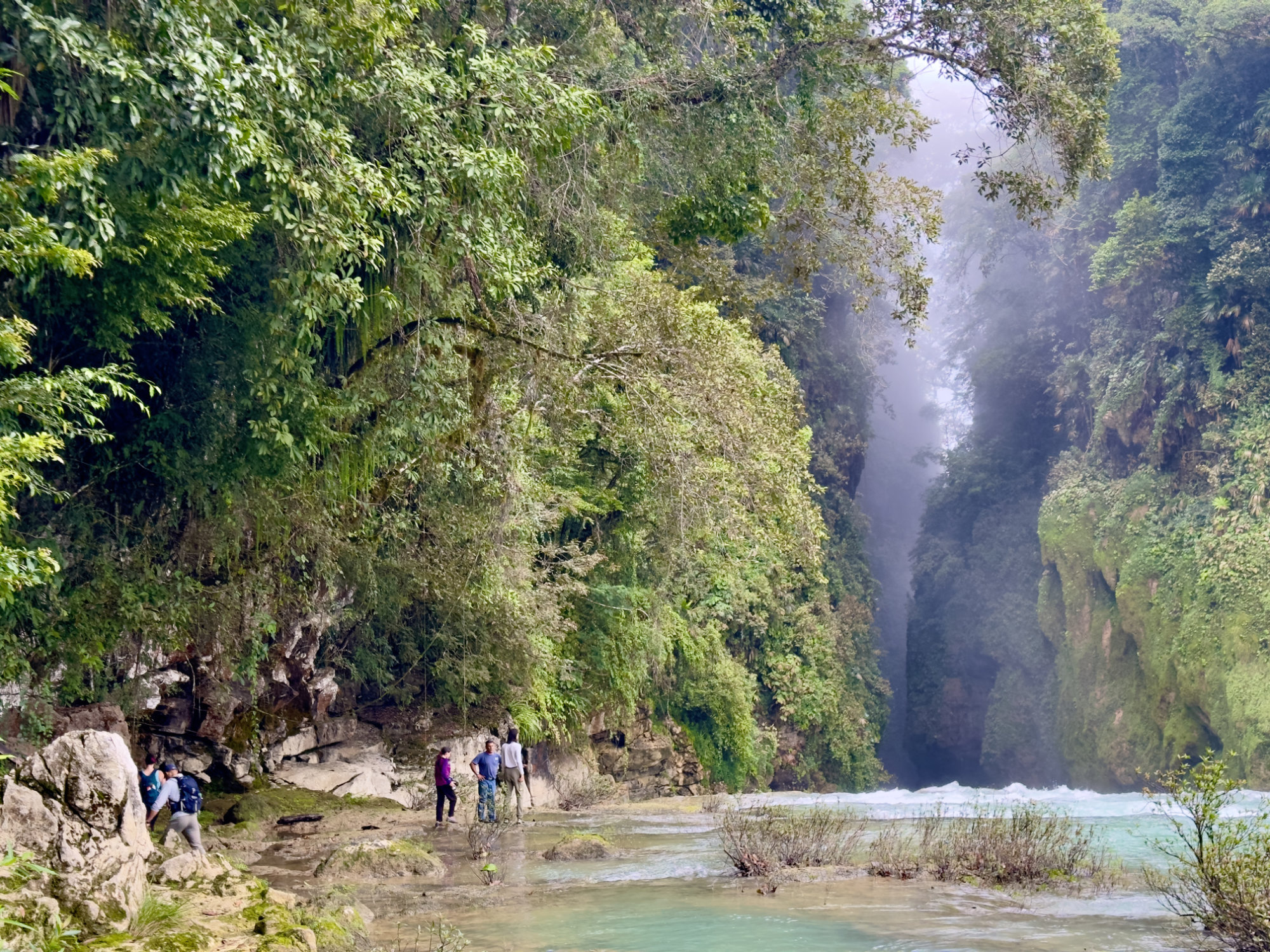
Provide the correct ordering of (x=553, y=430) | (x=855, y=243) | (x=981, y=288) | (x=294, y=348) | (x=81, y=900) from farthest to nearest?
(x=981, y=288), (x=553, y=430), (x=855, y=243), (x=294, y=348), (x=81, y=900)

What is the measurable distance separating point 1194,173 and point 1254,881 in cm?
3145

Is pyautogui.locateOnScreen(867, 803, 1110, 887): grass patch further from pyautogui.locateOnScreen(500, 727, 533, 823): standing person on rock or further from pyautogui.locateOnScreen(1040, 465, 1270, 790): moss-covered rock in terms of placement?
pyautogui.locateOnScreen(1040, 465, 1270, 790): moss-covered rock

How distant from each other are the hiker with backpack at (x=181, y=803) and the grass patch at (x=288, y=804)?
10.9 ft

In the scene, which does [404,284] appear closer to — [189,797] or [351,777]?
[189,797]

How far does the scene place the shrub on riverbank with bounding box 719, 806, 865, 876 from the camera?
1066 centimetres

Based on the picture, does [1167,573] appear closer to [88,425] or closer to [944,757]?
[944,757]

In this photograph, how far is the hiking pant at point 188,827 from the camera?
9711 millimetres

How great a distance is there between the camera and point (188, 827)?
9.85 m

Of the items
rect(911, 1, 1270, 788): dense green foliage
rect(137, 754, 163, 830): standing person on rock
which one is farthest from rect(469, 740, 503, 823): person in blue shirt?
rect(911, 1, 1270, 788): dense green foliage

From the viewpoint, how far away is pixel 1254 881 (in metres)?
7.07

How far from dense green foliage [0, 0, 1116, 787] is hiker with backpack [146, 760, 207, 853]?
1427 millimetres

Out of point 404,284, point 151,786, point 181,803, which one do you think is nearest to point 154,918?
point 181,803

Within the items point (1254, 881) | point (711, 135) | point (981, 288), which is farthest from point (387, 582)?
point (981, 288)

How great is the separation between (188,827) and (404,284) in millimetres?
5447
